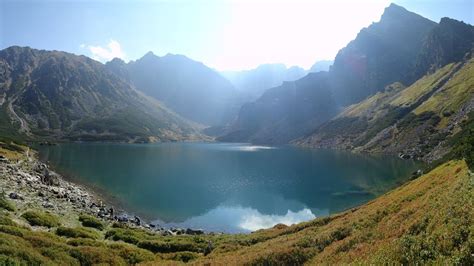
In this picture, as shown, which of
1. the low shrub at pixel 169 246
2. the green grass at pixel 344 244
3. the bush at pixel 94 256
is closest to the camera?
the green grass at pixel 344 244

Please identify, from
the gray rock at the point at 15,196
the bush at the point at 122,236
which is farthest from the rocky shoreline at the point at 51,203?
the bush at the point at 122,236

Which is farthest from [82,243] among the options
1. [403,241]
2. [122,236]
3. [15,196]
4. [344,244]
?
[403,241]

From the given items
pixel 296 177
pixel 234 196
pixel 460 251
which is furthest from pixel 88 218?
pixel 296 177

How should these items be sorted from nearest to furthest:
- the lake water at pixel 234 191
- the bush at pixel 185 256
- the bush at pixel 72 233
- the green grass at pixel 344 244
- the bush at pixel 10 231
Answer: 1. the green grass at pixel 344 244
2. the bush at pixel 10 231
3. the bush at pixel 185 256
4. the bush at pixel 72 233
5. the lake water at pixel 234 191

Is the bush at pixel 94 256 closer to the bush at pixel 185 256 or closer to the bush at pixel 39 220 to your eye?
the bush at pixel 185 256

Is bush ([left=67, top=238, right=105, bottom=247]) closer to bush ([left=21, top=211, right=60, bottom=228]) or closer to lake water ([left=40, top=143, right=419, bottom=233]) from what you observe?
bush ([left=21, top=211, right=60, bottom=228])

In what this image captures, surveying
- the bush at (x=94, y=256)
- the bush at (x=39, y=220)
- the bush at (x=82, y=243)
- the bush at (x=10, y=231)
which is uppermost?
the bush at (x=39, y=220)

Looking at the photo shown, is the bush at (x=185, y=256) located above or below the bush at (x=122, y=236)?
below

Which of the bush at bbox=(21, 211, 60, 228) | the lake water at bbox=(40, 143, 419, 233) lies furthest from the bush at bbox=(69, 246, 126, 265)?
the lake water at bbox=(40, 143, 419, 233)

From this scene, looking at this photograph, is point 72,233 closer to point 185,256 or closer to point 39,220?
point 39,220

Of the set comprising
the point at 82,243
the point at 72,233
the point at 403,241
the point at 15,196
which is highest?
the point at 15,196

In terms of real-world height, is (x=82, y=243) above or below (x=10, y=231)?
below

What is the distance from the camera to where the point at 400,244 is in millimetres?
18000

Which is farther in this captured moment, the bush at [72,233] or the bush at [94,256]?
the bush at [72,233]
